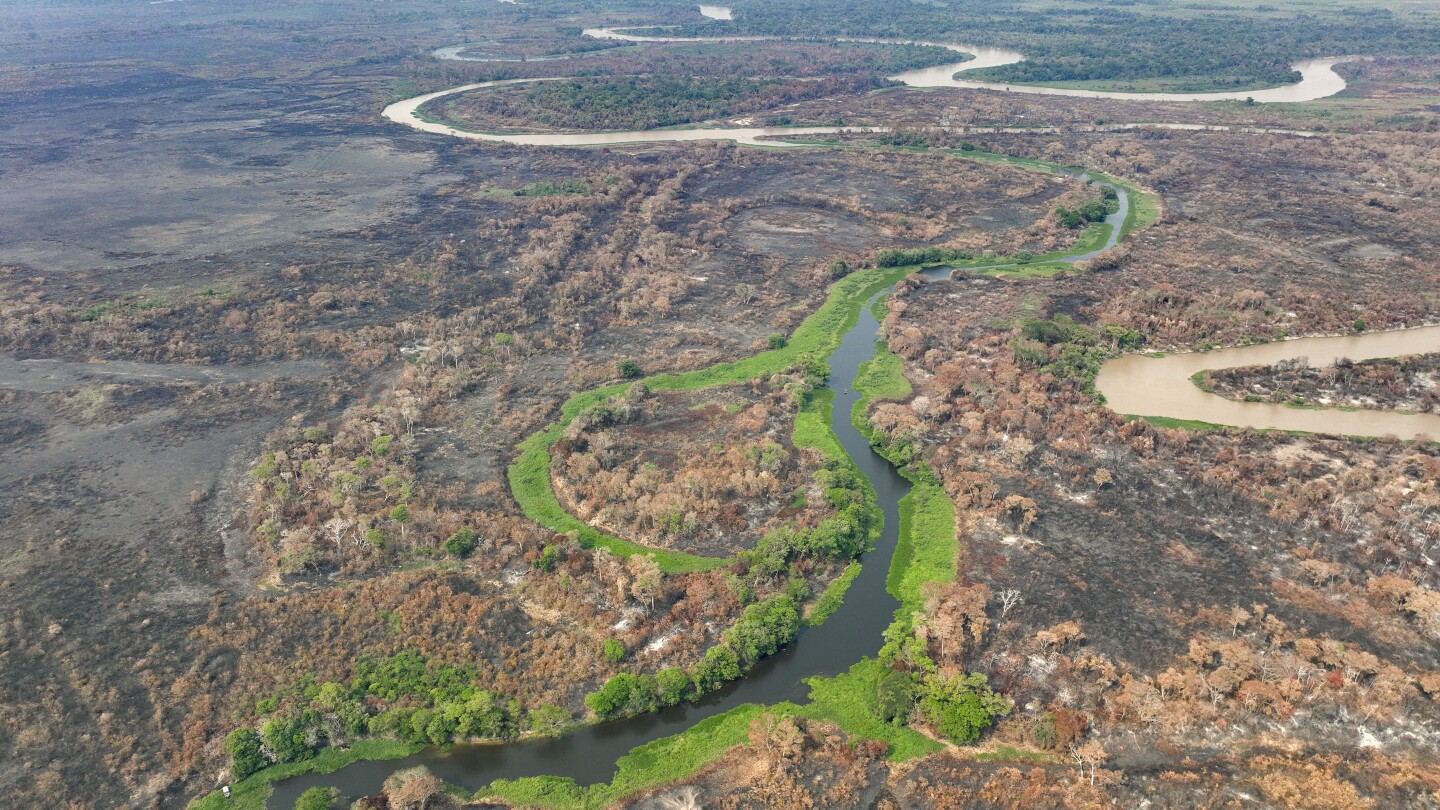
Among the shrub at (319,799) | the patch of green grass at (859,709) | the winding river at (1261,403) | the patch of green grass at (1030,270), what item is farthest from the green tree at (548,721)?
the patch of green grass at (1030,270)

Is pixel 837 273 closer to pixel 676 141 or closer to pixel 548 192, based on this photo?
pixel 548 192

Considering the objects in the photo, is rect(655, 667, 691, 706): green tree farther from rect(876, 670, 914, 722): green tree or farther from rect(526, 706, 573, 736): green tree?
rect(876, 670, 914, 722): green tree

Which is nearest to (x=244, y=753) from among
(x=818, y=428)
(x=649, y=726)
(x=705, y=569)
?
(x=649, y=726)

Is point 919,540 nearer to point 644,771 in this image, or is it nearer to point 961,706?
point 961,706

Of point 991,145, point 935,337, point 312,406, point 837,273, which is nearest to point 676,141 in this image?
point 991,145

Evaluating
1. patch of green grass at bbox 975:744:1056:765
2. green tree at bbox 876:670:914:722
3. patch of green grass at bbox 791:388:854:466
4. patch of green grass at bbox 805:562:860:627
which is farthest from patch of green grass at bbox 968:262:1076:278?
patch of green grass at bbox 975:744:1056:765
